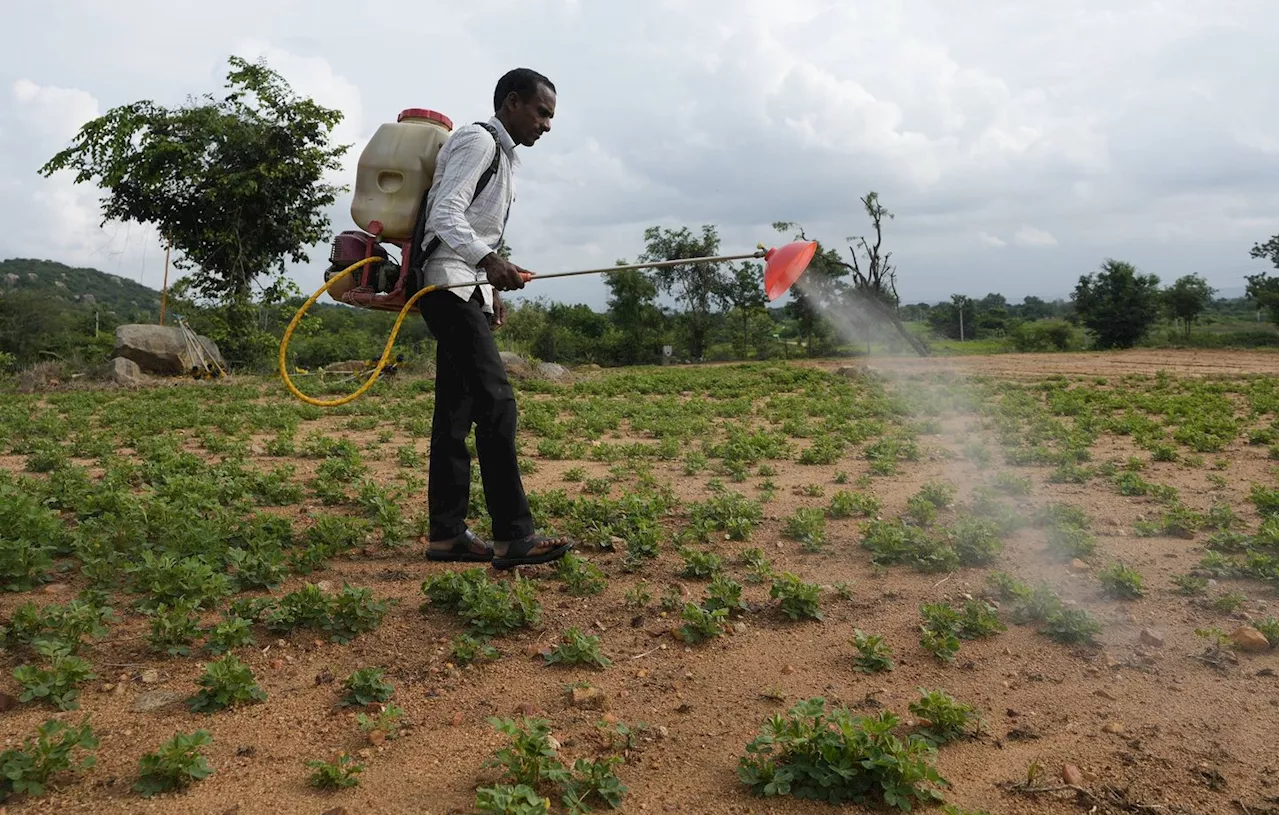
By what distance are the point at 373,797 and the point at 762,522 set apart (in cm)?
315

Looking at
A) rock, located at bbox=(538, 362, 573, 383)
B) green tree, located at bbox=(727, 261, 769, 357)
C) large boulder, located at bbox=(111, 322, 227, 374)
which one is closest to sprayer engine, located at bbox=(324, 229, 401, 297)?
rock, located at bbox=(538, 362, 573, 383)

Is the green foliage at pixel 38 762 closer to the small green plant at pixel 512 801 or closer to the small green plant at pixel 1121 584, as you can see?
the small green plant at pixel 512 801

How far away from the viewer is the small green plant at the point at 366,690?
277 cm

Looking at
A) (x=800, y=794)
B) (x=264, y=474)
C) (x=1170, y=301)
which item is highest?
(x=1170, y=301)

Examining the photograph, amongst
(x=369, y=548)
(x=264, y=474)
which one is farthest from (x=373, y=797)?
(x=264, y=474)

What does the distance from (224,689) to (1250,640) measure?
11.4ft

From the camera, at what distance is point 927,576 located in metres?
4.05

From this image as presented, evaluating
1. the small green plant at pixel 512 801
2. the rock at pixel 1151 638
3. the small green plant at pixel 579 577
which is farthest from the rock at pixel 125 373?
the rock at pixel 1151 638

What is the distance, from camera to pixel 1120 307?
32406mm

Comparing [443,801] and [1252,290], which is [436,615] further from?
[1252,290]

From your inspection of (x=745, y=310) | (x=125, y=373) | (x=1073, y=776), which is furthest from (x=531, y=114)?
(x=745, y=310)

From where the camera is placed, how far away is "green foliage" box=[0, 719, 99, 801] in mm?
2164

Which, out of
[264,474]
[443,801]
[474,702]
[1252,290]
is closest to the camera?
[443,801]

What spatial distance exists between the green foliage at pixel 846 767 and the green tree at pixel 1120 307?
3401 centimetres
